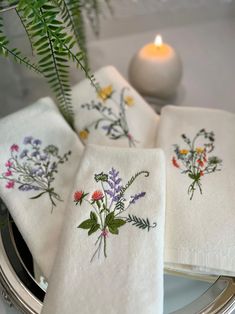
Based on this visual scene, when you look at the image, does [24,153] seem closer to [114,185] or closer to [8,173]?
[8,173]

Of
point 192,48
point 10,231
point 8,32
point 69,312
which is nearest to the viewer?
point 69,312

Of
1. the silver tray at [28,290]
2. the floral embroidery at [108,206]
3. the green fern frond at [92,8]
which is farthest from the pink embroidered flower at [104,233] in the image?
the green fern frond at [92,8]

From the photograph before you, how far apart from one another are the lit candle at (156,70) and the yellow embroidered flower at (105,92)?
9 centimetres

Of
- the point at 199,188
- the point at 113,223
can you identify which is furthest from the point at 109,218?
the point at 199,188

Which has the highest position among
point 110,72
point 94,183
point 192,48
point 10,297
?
point 192,48

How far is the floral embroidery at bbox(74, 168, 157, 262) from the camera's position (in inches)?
15.0

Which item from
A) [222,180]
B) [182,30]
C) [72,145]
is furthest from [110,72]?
[182,30]

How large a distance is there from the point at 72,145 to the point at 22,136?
2.8 inches

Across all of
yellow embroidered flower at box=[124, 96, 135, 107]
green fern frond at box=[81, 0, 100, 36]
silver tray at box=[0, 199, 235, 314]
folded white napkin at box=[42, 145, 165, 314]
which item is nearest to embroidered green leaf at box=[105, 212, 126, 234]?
folded white napkin at box=[42, 145, 165, 314]

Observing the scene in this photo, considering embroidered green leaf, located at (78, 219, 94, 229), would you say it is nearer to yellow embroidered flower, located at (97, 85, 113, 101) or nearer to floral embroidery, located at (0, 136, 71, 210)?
floral embroidery, located at (0, 136, 71, 210)

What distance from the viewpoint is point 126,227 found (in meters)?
0.38

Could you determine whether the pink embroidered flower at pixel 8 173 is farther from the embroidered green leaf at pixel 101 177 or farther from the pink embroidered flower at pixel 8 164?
the embroidered green leaf at pixel 101 177

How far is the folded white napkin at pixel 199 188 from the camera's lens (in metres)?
0.38

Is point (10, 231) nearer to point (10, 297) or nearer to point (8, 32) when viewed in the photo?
point (10, 297)
